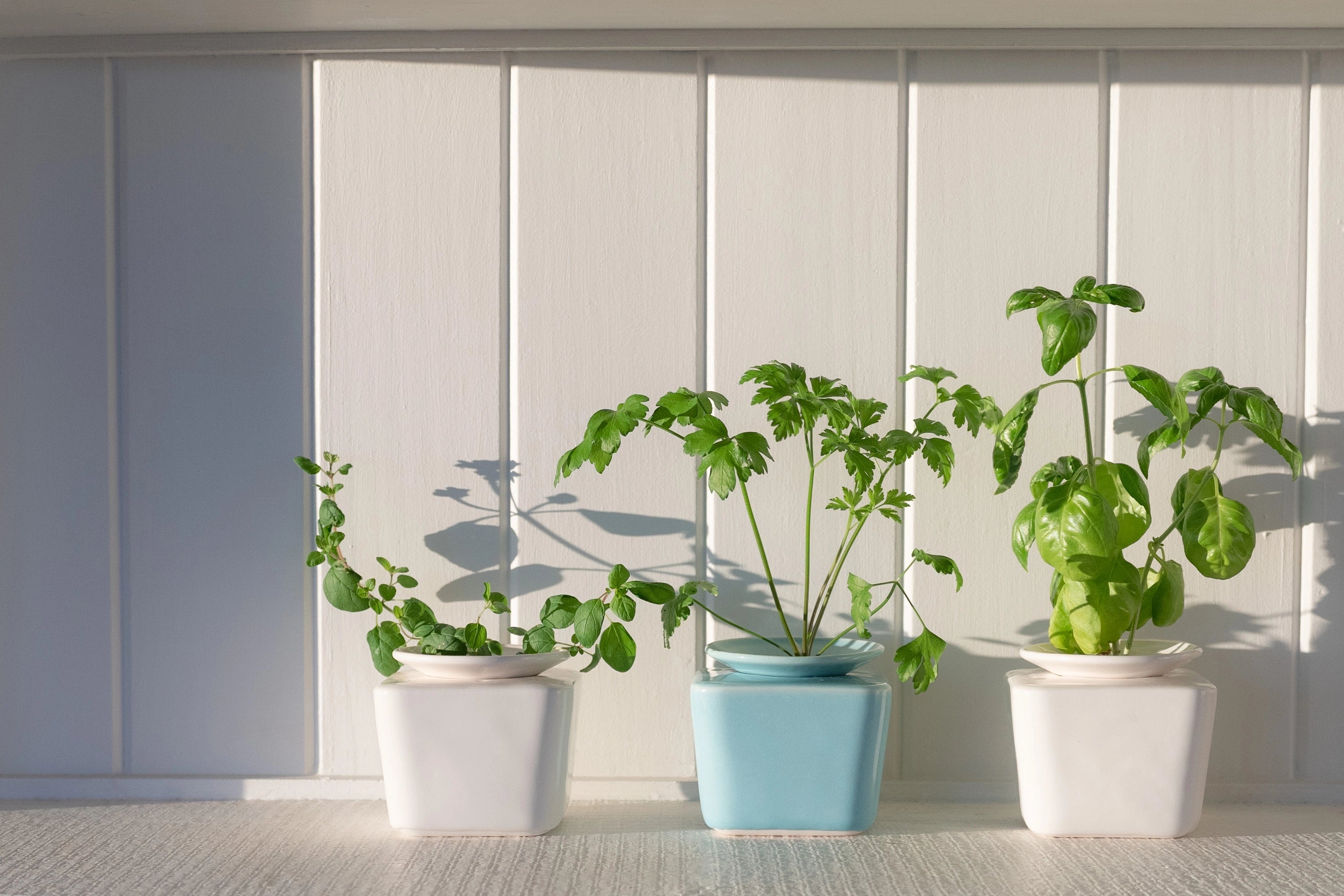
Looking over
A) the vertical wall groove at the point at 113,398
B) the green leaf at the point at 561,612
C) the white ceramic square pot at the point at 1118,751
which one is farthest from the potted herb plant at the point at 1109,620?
the vertical wall groove at the point at 113,398

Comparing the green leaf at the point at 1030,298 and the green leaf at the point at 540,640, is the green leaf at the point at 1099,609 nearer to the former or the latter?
the green leaf at the point at 1030,298

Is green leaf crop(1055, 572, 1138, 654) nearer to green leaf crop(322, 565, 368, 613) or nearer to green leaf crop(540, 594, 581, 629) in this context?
green leaf crop(540, 594, 581, 629)

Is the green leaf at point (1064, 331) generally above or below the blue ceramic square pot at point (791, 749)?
above

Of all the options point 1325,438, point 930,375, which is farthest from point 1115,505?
point 1325,438

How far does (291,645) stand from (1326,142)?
4.12 ft

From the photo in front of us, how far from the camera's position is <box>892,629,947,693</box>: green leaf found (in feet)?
3.28

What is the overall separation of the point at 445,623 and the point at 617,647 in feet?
0.74

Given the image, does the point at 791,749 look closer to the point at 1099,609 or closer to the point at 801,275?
the point at 1099,609

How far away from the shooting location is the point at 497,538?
117 cm

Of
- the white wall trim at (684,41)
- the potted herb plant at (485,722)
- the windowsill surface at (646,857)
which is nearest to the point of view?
the windowsill surface at (646,857)

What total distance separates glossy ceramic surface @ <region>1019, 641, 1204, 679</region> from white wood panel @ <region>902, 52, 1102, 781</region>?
137mm

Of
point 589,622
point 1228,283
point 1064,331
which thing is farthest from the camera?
point 1228,283

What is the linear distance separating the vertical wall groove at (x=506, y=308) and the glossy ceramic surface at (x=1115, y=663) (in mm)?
552

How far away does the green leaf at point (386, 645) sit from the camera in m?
1.06
